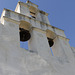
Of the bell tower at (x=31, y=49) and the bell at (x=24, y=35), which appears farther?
the bell at (x=24, y=35)

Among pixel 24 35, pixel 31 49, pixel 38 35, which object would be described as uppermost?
pixel 24 35

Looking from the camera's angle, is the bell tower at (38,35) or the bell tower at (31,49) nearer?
the bell tower at (31,49)

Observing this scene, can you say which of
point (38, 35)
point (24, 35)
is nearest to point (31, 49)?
point (38, 35)

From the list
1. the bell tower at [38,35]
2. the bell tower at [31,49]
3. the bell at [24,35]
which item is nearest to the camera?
the bell tower at [31,49]

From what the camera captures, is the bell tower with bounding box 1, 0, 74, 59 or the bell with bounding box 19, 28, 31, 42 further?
the bell with bounding box 19, 28, 31, 42

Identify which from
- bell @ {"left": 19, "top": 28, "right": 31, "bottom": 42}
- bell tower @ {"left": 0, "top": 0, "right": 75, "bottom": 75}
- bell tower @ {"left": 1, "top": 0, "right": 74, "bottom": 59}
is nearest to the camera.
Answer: bell tower @ {"left": 0, "top": 0, "right": 75, "bottom": 75}

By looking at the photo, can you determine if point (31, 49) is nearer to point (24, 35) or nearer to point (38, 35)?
point (38, 35)

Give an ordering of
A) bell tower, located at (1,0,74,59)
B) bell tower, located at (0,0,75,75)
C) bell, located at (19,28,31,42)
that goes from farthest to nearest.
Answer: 1. bell, located at (19,28,31,42)
2. bell tower, located at (1,0,74,59)
3. bell tower, located at (0,0,75,75)

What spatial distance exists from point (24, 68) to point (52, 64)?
1475 millimetres

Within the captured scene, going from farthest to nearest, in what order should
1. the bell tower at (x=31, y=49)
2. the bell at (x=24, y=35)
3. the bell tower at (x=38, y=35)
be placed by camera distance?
the bell at (x=24, y=35) → the bell tower at (x=38, y=35) → the bell tower at (x=31, y=49)

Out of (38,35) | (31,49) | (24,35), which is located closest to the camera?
(31,49)

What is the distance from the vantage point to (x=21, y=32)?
8.58 meters

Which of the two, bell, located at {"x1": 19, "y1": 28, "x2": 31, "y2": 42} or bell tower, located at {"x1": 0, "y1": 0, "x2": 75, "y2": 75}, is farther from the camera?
bell, located at {"x1": 19, "y1": 28, "x2": 31, "y2": 42}

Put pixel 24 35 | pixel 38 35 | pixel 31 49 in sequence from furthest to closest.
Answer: pixel 24 35 → pixel 38 35 → pixel 31 49
